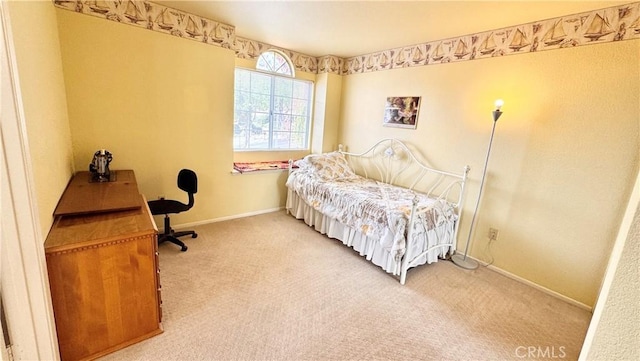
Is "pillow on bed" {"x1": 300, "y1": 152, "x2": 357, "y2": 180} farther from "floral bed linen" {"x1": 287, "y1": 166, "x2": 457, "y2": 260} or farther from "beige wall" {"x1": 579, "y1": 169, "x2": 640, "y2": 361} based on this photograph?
"beige wall" {"x1": 579, "y1": 169, "x2": 640, "y2": 361}

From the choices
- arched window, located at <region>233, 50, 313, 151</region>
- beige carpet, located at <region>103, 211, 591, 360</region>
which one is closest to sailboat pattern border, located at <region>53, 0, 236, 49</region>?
arched window, located at <region>233, 50, 313, 151</region>

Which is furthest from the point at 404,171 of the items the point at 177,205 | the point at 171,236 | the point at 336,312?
the point at 171,236

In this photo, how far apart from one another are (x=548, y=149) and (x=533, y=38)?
1.04m

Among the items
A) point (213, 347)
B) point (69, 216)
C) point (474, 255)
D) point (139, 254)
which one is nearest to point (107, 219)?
point (69, 216)

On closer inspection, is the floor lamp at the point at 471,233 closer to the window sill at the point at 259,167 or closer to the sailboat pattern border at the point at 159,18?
the window sill at the point at 259,167

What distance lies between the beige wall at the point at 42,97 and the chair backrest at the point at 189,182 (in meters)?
0.92

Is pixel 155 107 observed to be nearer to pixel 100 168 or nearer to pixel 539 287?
pixel 100 168

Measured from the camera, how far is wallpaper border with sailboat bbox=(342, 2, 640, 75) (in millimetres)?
2074

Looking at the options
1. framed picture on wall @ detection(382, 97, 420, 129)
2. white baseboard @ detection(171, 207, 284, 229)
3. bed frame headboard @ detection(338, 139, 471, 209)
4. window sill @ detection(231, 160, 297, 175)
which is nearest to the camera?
bed frame headboard @ detection(338, 139, 471, 209)

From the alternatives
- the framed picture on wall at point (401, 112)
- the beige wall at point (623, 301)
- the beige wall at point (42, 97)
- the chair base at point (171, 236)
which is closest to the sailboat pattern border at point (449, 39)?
the framed picture on wall at point (401, 112)

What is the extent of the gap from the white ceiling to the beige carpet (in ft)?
8.08

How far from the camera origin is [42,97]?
158cm

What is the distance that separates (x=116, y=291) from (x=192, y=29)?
2.75 metres

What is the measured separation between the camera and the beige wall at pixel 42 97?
1.25 meters
